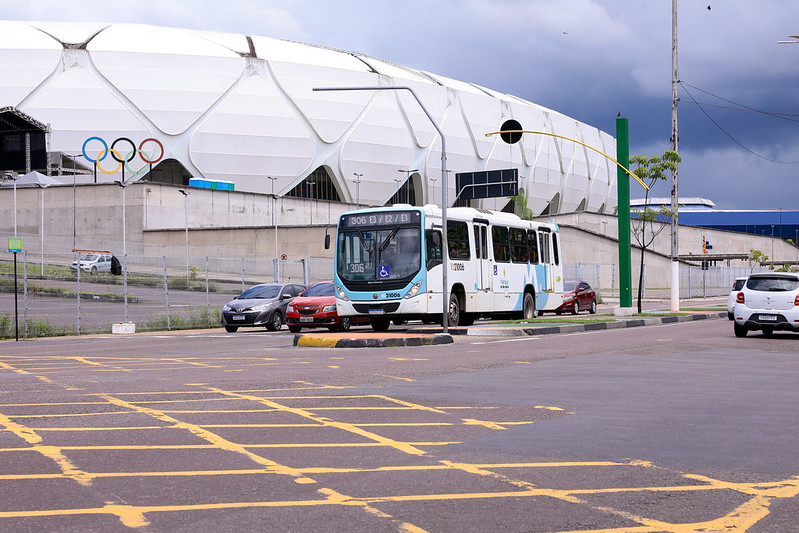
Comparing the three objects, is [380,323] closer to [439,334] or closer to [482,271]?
[482,271]

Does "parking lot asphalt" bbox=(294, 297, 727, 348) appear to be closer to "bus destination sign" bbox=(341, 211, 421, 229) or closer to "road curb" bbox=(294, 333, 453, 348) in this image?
"road curb" bbox=(294, 333, 453, 348)

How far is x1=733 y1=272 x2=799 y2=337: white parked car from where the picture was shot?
19.4m

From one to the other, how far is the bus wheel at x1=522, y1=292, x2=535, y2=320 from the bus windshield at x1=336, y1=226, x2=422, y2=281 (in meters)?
6.64

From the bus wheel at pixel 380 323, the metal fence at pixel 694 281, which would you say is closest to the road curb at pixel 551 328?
the bus wheel at pixel 380 323

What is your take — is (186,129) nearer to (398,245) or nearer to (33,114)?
(33,114)

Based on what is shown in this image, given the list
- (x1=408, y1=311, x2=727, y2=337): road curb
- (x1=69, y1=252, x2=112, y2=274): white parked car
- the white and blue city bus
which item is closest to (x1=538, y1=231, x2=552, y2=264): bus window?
the white and blue city bus

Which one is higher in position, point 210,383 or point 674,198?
point 674,198

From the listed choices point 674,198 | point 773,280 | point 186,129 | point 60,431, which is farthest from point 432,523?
point 186,129

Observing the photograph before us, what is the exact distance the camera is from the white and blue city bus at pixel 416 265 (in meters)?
22.6

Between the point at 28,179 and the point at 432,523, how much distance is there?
63.7 meters

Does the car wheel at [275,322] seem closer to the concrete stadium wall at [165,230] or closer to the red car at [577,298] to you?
the red car at [577,298]

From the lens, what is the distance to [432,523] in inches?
186

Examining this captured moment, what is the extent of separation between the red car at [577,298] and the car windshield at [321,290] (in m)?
12.0

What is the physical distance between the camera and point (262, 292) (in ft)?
91.3
